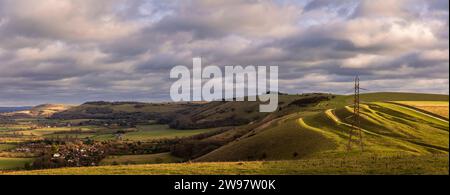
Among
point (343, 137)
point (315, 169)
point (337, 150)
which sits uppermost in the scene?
point (343, 137)

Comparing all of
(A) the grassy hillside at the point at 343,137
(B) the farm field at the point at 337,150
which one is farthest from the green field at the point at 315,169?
(A) the grassy hillside at the point at 343,137

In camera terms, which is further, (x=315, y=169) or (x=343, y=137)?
(x=343, y=137)

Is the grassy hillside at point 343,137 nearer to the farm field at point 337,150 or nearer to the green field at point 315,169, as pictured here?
the farm field at point 337,150

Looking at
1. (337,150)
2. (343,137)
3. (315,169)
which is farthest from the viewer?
(343,137)

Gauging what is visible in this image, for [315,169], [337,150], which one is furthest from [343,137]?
[315,169]

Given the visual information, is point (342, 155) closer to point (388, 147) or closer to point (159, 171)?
point (388, 147)

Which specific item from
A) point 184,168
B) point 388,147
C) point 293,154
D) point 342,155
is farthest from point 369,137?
point 184,168

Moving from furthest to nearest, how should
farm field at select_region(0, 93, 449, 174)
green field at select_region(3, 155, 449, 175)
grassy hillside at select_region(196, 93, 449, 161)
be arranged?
1. grassy hillside at select_region(196, 93, 449, 161)
2. farm field at select_region(0, 93, 449, 174)
3. green field at select_region(3, 155, 449, 175)

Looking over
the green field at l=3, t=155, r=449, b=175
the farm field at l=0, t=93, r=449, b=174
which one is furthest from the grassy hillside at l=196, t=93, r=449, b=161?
the green field at l=3, t=155, r=449, b=175

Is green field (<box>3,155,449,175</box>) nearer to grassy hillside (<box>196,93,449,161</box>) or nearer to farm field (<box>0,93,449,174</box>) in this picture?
farm field (<box>0,93,449,174</box>)

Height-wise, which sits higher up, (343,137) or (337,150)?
(343,137)

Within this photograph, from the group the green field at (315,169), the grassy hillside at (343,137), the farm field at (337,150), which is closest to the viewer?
the green field at (315,169)

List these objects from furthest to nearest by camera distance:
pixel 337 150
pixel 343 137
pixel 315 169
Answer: pixel 343 137 < pixel 337 150 < pixel 315 169

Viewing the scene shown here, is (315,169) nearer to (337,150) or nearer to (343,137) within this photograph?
(337,150)
